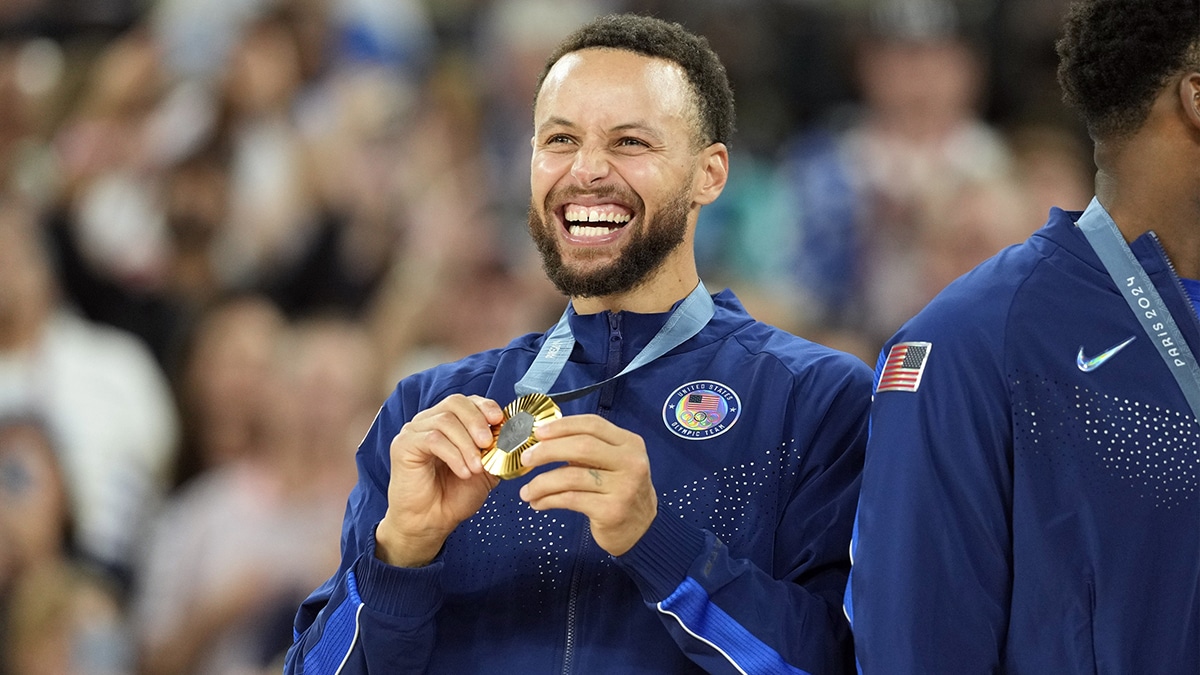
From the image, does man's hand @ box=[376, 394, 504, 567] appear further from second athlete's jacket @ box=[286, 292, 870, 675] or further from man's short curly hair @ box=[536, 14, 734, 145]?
man's short curly hair @ box=[536, 14, 734, 145]

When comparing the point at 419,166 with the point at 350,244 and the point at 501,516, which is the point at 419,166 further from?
the point at 501,516

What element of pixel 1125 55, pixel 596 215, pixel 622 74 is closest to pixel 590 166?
pixel 596 215

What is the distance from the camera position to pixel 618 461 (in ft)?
7.26

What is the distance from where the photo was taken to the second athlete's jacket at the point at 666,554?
91.1 inches

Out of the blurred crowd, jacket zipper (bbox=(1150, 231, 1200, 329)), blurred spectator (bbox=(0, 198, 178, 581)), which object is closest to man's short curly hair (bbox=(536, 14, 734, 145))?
jacket zipper (bbox=(1150, 231, 1200, 329))

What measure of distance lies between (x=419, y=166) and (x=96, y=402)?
199 centimetres

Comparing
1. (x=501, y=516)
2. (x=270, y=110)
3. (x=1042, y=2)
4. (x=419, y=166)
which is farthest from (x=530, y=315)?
(x=501, y=516)

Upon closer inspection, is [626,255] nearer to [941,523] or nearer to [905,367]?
[905,367]

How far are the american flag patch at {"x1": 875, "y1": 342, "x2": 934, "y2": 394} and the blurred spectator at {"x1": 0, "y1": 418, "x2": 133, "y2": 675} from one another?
5.34m

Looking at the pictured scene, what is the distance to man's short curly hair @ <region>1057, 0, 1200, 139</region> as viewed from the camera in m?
2.26

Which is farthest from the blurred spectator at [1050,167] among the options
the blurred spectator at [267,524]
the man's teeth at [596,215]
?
the man's teeth at [596,215]

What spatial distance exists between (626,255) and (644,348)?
0.61 ft

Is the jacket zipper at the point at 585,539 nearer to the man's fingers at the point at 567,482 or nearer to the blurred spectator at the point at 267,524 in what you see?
the man's fingers at the point at 567,482

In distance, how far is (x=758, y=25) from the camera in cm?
740
